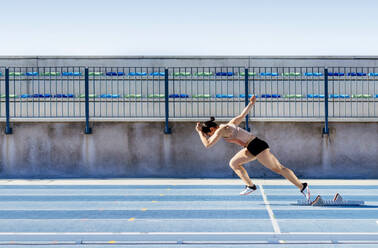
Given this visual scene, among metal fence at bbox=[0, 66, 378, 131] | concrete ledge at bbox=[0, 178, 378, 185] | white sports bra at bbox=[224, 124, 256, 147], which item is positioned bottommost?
concrete ledge at bbox=[0, 178, 378, 185]

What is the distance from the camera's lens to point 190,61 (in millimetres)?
15414

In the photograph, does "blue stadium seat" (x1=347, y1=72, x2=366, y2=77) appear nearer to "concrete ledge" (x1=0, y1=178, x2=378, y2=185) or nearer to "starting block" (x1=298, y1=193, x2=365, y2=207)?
"concrete ledge" (x1=0, y1=178, x2=378, y2=185)

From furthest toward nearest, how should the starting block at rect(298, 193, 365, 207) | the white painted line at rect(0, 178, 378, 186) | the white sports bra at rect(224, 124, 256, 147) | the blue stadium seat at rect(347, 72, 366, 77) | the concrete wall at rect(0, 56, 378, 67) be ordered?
the concrete wall at rect(0, 56, 378, 67) < the blue stadium seat at rect(347, 72, 366, 77) < the white painted line at rect(0, 178, 378, 186) < the starting block at rect(298, 193, 365, 207) < the white sports bra at rect(224, 124, 256, 147)

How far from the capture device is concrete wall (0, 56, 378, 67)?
15.3 meters

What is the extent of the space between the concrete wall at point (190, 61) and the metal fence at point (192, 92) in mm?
297

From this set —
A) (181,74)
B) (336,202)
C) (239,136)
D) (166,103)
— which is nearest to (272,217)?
(239,136)

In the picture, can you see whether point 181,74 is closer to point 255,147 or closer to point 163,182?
point 163,182

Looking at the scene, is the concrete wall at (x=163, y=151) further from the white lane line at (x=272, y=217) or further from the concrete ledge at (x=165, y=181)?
the white lane line at (x=272, y=217)

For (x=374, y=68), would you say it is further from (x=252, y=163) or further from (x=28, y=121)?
(x=28, y=121)

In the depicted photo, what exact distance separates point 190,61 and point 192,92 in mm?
1066

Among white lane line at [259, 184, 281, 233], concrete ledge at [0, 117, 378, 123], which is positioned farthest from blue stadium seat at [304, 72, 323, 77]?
white lane line at [259, 184, 281, 233]

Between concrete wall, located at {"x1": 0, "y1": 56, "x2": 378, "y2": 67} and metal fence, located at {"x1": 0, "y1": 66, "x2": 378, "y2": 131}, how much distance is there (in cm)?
30

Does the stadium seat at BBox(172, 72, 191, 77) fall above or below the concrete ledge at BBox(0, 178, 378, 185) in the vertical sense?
above

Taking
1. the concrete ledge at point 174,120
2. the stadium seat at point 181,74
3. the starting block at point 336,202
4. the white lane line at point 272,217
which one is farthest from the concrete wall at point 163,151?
the starting block at point 336,202
